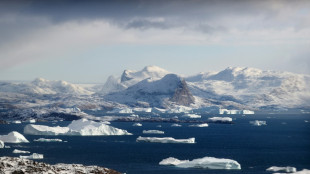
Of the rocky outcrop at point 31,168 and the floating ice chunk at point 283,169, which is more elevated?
the rocky outcrop at point 31,168

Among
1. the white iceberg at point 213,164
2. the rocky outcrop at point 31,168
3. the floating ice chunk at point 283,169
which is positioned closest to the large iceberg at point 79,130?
the white iceberg at point 213,164

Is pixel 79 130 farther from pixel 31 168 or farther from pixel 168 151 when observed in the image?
pixel 31 168

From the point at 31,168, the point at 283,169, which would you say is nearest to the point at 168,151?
the point at 283,169

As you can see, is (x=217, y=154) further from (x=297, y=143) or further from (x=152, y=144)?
(x=297, y=143)

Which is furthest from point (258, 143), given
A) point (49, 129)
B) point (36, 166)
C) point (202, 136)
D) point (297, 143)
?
point (36, 166)

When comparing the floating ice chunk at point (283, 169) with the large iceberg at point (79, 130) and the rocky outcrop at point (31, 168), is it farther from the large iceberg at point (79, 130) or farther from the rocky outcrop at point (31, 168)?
the large iceberg at point (79, 130)

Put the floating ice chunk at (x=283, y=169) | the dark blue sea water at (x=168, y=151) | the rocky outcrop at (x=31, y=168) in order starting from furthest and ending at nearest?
1. the dark blue sea water at (x=168, y=151)
2. the floating ice chunk at (x=283, y=169)
3. the rocky outcrop at (x=31, y=168)

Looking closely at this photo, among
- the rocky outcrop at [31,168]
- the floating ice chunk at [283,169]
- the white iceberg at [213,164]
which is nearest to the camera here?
the rocky outcrop at [31,168]

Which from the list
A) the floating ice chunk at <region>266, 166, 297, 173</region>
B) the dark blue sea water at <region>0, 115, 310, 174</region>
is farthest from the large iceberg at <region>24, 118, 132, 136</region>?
the floating ice chunk at <region>266, 166, 297, 173</region>
